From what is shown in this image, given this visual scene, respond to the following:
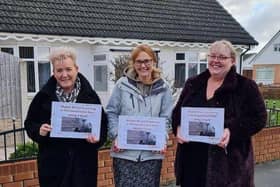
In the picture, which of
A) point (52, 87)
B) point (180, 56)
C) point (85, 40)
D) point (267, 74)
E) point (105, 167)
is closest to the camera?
point (52, 87)

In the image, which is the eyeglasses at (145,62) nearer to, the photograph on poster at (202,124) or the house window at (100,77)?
the photograph on poster at (202,124)

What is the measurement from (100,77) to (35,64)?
7.18 feet

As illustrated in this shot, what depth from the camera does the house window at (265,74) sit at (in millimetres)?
39281

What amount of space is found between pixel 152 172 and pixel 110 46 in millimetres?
7898

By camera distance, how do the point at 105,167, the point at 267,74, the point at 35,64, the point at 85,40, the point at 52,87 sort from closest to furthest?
the point at 52,87 < the point at 105,167 < the point at 35,64 < the point at 85,40 < the point at 267,74

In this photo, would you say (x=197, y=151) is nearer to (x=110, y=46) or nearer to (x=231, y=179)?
(x=231, y=179)

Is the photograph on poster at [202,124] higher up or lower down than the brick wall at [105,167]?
higher up

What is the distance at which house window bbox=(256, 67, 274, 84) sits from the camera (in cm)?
3928

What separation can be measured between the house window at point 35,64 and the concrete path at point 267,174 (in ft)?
19.4

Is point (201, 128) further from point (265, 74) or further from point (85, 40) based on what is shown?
point (265, 74)

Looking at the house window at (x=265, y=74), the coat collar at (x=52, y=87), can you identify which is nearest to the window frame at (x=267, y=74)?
the house window at (x=265, y=74)

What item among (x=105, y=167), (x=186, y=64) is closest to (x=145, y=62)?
(x=105, y=167)

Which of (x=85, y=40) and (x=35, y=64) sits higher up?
(x=85, y=40)

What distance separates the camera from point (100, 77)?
10875mm
